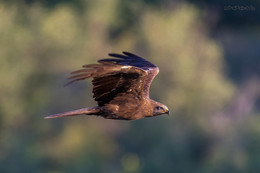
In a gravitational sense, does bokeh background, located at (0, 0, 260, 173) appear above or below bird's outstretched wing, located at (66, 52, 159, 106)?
below

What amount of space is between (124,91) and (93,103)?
72.8 ft

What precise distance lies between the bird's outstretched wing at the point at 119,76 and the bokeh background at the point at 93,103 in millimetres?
19558

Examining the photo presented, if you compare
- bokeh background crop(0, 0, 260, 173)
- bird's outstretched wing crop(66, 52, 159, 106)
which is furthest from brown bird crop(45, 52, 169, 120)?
bokeh background crop(0, 0, 260, 173)

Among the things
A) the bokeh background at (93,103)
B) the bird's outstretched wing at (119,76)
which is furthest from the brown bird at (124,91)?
the bokeh background at (93,103)

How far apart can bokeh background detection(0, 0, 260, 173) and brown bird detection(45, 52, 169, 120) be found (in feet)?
63.7

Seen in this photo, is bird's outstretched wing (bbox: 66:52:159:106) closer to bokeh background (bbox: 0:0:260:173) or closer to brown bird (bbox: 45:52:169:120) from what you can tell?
brown bird (bbox: 45:52:169:120)

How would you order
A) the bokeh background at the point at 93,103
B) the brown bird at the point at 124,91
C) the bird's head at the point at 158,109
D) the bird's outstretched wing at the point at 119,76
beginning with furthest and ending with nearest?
the bokeh background at the point at 93,103 < the bird's head at the point at 158,109 < the brown bird at the point at 124,91 < the bird's outstretched wing at the point at 119,76

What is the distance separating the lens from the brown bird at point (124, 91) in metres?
10.8

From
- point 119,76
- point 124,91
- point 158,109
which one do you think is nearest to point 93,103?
point 158,109

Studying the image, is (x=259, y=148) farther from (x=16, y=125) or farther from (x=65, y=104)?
(x=16, y=125)

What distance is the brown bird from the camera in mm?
10820

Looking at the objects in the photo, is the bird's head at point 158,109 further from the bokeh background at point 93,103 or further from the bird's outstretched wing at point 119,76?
the bokeh background at point 93,103

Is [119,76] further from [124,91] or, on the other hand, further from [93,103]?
[93,103]

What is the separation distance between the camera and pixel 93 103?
1319 inches
